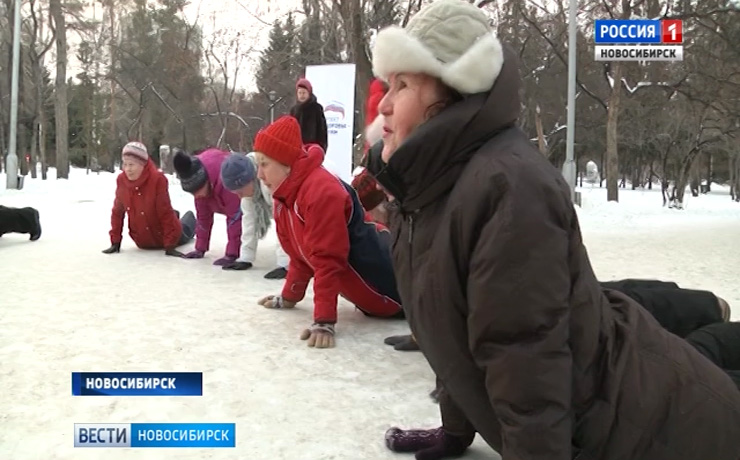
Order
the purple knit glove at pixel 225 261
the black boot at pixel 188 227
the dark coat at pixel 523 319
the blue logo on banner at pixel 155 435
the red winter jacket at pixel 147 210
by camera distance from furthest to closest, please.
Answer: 1. the black boot at pixel 188 227
2. the red winter jacket at pixel 147 210
3. the purple knit glove at pixel 225 261
4. the blue logo on banner at pixel 155 435
5. the dark coat at pixel 523 319

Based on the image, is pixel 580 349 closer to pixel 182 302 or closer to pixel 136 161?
pixel 182 302

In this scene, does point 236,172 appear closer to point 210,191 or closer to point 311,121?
point 210,191

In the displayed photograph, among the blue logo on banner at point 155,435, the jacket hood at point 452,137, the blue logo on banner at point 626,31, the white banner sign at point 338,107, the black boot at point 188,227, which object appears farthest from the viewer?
the blue logo on banner at point 626,31

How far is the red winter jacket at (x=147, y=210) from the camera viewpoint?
625 centimetres

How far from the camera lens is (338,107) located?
10.3 m

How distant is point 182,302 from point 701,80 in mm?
17952

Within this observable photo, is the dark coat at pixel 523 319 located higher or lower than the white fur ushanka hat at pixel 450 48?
lower

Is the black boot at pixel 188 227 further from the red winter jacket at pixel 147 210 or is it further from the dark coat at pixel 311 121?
the dark coat at pixel 311 121

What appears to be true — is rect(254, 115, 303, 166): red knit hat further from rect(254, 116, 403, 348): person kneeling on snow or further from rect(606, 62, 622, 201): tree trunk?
rect(606, 62, 622, 201): tree trunk

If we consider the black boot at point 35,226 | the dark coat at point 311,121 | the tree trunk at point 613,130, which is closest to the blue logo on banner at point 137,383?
the black boot at point 35,226

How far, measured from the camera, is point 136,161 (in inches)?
240

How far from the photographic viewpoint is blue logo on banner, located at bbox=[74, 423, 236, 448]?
6.97ft
